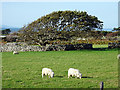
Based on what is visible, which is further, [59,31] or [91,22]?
[91,22]

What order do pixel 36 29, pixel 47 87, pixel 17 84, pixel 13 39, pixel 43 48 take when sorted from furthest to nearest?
pixel 13 39
pixel 36 29
pixel 43 48
pixel 17 84
pixel 47 87

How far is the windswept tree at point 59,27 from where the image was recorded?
107 feet

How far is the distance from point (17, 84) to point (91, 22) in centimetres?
2779

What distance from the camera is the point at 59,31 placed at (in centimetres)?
3391

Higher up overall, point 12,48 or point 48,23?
point 48,23

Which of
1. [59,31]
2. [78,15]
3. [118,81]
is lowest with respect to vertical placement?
[118,81]

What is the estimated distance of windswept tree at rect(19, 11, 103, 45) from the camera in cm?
3259

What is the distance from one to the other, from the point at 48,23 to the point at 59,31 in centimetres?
214

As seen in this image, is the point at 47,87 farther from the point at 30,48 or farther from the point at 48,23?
the point at 48,23

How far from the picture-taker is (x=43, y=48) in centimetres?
3039

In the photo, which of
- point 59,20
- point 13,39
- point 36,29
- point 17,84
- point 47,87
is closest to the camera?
point 47,87

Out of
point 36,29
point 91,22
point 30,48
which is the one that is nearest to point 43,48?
point 30,48

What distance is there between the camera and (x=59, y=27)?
116 ft

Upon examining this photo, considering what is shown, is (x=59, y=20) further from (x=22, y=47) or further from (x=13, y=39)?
(x=13, y=39)
